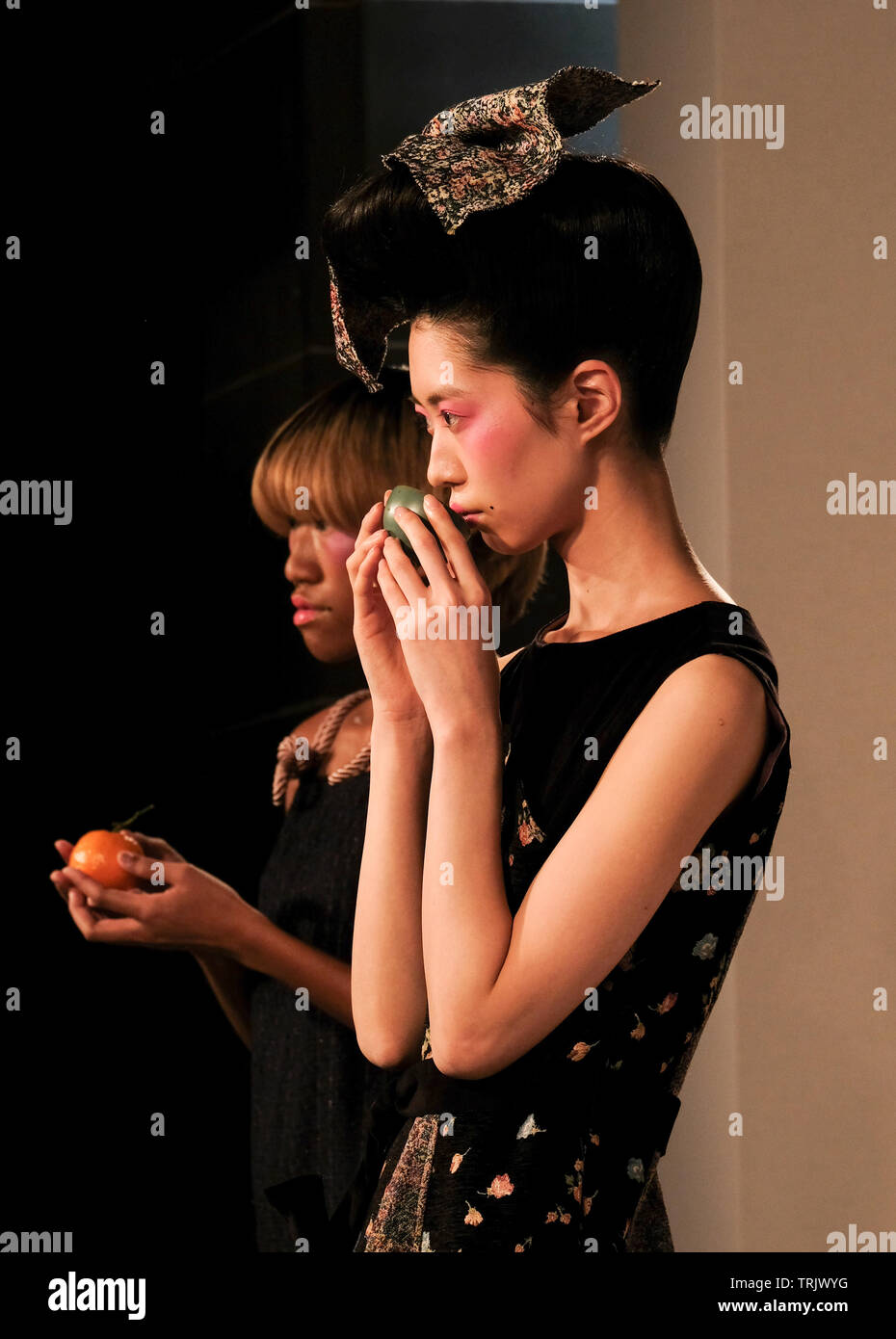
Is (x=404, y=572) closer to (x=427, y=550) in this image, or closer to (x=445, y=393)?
(x=427, y=550)

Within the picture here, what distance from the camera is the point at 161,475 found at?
2570mm

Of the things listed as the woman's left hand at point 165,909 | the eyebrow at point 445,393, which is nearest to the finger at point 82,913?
the woman's left hand at point 165,909

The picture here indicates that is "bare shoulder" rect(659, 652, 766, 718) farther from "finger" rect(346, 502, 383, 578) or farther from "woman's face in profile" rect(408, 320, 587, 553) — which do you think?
"finger" rect(346, 502, 383, 578)

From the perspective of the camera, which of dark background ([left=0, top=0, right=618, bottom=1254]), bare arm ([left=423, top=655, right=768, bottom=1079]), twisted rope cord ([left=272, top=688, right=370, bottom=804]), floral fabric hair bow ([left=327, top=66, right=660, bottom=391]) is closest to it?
bare arm ([left=423, top=655, right=768, bottom=1079])

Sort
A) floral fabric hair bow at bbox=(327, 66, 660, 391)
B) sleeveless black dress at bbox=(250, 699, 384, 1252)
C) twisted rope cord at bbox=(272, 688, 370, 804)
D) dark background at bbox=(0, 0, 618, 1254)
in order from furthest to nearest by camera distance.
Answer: dark background at bbox=(0, 0, 618, 1254) → twisted rope cord at bbox=(272, 688, 370, 804) → sleeveless black dress at bbox=(250, 699, 384, 1252) → floral fabric hair bow at bbox=(327, 66, 660, 391)

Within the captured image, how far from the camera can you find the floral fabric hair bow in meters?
1.21

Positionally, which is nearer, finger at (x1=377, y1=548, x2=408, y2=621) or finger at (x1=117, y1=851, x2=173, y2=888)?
finger at (x1=377, y1=548, x2=408, y2=621)

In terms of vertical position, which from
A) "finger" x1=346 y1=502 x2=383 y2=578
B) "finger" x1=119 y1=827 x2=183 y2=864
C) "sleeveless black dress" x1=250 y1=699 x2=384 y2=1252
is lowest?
"sleeveless black dress" x1=250 y1=699 x2=384 y2=1252

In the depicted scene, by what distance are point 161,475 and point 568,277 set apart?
4.73 ft

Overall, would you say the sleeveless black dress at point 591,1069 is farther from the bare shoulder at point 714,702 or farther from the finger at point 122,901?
the finger at point 122,901

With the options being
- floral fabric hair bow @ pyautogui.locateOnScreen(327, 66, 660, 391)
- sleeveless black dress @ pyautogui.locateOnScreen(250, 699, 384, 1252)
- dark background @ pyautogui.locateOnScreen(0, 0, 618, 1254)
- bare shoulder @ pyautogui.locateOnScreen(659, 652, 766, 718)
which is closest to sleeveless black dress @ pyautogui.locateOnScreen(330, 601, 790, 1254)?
bare shoulder @ pyautogui.locateOnScreen(659, 652, 766, 718)

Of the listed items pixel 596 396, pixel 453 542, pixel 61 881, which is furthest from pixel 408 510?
pixel 61 881

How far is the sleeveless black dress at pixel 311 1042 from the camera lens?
1.87m

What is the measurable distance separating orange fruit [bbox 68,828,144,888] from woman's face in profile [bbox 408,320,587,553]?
34.1 inches
